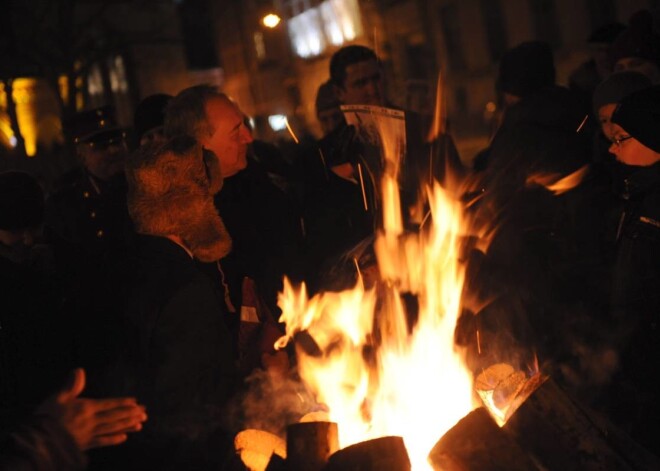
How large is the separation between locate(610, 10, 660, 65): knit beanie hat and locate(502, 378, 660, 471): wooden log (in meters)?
3.36

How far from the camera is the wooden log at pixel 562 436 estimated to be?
256 cm

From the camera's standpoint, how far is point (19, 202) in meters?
3.23

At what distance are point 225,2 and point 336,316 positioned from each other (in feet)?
134

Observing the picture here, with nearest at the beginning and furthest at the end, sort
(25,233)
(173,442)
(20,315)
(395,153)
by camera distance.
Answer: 1. (173,442)
2. (20,315)
3. (25,233)
4. (395,153)

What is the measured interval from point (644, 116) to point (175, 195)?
2.29 m

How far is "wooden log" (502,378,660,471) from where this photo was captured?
2.56m

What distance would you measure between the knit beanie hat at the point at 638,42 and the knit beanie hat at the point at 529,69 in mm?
917

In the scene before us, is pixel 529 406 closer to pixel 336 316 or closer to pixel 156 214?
pixel 336 316

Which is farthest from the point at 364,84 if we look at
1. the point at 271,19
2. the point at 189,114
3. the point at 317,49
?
the point at 317,49

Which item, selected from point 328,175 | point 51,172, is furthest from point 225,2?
point 328,175

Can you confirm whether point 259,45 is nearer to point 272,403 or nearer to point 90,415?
point 272,403

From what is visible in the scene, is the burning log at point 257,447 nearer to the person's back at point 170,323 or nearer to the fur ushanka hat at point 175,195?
the person's back at point 170,323

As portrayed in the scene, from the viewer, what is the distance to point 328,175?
4277 mm

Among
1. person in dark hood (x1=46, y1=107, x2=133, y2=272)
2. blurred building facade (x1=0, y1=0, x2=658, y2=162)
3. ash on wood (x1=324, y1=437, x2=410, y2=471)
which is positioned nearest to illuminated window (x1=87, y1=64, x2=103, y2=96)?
blurred building facade (x1=0, y1=0, x2=658, y2=162)
